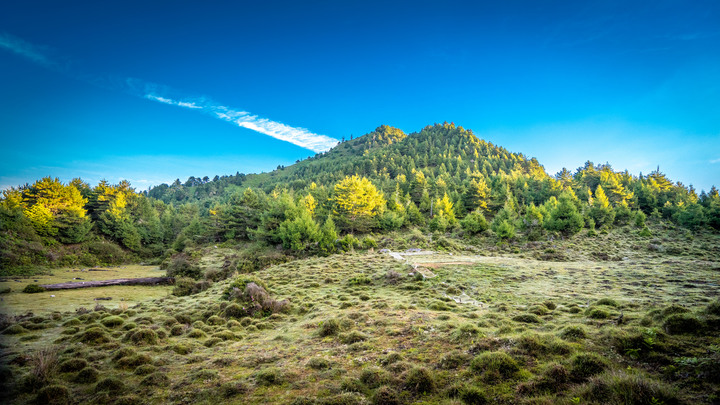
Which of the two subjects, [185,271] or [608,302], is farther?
[185,271]

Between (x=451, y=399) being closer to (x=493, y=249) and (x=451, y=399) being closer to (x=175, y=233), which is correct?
(x=493, y=249)

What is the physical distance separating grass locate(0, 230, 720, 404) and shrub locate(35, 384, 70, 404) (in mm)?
45

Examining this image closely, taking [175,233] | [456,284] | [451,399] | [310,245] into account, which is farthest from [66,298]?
[175,233]

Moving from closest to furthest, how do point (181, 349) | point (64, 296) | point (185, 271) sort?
point (181, 349)
point (64, 296)
point (185, 271)

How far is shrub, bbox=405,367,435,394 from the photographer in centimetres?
659

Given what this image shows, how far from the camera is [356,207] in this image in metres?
50.5

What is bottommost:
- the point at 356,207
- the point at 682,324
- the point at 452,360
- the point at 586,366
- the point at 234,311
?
the point at 234,311

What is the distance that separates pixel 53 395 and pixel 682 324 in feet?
54.4

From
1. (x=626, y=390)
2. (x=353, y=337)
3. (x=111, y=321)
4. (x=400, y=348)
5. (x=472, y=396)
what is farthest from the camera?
(x=111, y=321)

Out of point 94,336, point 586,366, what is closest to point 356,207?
point 94,336

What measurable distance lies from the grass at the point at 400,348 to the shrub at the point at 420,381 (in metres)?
0.03

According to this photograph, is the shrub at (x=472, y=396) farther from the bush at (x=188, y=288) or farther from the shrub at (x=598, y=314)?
the bush at (x=188, y=288)

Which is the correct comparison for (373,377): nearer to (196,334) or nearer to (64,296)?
(196,334)

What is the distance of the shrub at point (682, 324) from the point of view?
22.9 ft
